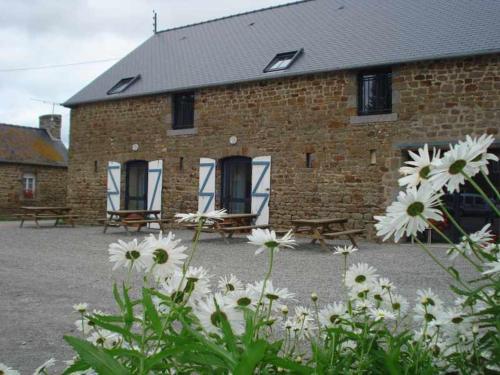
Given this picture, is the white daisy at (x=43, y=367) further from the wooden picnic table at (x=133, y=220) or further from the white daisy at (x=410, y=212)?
the wooden picnic table at (x=133, y=220)

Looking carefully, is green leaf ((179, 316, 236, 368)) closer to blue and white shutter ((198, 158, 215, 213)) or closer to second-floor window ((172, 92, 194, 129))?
blue and white shutter ((198, 158, 215, 213))

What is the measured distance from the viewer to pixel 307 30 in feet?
51.2

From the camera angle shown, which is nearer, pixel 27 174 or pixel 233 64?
pixel 233 64

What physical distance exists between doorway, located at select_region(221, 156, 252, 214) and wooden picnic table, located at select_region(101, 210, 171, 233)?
182 cm

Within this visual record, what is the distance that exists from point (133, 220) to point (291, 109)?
5.12 m

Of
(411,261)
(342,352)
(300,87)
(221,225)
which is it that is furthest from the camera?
(300,87)

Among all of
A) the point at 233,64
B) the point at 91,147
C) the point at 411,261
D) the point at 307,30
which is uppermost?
the point at 307,30

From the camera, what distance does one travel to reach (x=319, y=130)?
1320 cm

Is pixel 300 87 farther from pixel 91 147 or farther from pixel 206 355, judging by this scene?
pixel 206 355

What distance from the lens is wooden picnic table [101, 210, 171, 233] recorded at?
44.6 ft

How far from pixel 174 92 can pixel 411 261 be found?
369 inches

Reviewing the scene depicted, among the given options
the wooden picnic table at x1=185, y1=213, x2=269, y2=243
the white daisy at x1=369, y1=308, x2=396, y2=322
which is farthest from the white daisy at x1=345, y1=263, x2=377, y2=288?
the wooden picnic table at x1=185, y1=213, x2=269, y2=243

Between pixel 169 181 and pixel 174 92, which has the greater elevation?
pixel 174 92

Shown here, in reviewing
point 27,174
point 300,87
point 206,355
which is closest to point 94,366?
point 206,355
